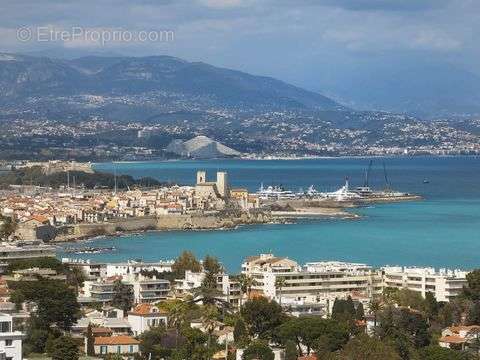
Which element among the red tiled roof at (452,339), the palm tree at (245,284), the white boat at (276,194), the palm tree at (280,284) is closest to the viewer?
the red tiled roof at (452,339)

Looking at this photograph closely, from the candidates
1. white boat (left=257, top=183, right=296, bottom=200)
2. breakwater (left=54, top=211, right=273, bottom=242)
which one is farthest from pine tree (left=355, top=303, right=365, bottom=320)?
white boat (left=257, top=183, right=296, bottom=200)

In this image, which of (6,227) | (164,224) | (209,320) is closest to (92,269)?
(209,320)

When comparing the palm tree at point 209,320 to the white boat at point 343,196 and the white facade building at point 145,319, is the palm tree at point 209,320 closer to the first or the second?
the white facade building at point 145,319

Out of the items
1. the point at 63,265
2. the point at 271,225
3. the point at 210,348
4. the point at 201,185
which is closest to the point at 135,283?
the point at 63,265

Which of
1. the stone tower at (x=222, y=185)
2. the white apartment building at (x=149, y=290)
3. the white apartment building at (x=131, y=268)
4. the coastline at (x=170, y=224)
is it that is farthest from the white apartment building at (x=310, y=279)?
the stone tower at (x=222, y=185)

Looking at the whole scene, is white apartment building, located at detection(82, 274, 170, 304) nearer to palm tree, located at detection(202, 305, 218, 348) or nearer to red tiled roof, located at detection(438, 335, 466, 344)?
palm tree, located at detection(202, 305, 218, 348)

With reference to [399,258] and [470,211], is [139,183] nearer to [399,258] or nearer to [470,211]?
[470,211]
